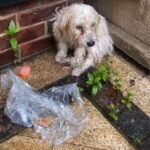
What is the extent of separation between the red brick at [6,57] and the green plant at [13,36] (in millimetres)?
29

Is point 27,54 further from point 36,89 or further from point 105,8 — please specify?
point 105,8

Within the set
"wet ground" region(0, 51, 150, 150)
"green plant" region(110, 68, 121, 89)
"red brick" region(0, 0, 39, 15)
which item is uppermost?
"red brick" region(0, 0, 39, 15)

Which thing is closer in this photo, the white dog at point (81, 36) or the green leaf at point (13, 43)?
the white dog at point (81, 36)

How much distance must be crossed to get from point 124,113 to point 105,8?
973mm

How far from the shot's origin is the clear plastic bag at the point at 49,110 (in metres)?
1.82

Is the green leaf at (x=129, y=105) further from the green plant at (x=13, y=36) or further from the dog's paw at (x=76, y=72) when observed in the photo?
the green plant at (x=13, y=36)

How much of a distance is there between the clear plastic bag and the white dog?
0.28 m

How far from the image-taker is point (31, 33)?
2213mm

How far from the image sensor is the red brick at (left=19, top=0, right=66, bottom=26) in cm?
209

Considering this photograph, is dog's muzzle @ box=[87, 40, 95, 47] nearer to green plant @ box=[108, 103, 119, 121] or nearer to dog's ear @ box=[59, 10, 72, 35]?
dog's ear @ box=[59, 10, 72, 35]

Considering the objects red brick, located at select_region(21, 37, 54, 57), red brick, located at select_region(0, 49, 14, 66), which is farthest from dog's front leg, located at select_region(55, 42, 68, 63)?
red brick, located at select_region(0, 49, 14, 66)

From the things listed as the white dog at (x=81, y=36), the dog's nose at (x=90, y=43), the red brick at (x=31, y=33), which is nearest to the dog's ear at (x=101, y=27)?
the white dog at (x=81, y=36)

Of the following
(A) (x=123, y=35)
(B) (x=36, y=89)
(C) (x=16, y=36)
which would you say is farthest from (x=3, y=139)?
(A) (x=123, y=35)

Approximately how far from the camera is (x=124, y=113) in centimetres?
195
